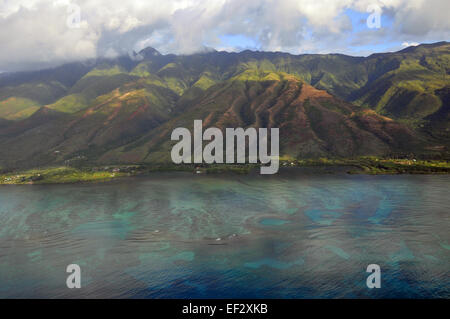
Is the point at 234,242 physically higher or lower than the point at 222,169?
lower

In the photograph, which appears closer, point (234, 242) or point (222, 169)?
point (234, 242)

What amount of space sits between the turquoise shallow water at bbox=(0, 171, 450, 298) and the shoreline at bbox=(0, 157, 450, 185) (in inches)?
791

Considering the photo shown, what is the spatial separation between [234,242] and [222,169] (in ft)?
231

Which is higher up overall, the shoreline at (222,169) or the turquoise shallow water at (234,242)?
the shoreline at (222,169)

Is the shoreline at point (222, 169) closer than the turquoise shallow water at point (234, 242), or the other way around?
the turquoise shallow water at point (234, 242)

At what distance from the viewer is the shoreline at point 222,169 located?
334 feet

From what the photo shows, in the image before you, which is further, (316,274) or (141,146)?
(141,146)

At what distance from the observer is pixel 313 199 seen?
7025 cm

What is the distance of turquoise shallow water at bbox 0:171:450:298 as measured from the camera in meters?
36.1

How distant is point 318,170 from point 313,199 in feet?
136

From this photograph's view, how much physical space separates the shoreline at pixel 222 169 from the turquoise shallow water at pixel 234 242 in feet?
66.0

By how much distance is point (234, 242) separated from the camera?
4744cm
